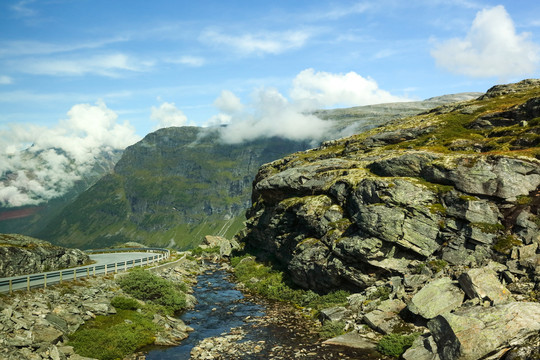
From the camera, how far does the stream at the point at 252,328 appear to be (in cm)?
3034

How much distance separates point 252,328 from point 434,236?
22.4 m

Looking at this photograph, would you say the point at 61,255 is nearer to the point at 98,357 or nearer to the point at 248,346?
the point at 98,357

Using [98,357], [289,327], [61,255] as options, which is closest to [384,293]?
[289,327]

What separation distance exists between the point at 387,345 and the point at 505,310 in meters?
8.92

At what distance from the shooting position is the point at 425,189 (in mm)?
44250

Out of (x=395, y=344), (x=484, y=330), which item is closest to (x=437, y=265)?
(x=395, y=344)

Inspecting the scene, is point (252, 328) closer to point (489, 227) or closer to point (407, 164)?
point (489, 227)

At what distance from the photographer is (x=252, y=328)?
38.4 meters

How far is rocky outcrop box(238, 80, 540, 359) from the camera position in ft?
90.4

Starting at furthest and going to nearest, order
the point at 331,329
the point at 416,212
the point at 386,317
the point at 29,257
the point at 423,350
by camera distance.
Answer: the point at 29,257, the point at 416,212, the point at 331,329, the point at 386,317, the point at 423,350

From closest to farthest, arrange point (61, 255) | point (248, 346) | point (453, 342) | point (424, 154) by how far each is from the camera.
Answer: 1. point (453, 342)
2. point (248, 346)
3. point (424, 154)
4. point (61, 255)

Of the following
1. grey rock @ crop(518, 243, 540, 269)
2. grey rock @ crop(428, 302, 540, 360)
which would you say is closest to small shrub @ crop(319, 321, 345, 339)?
grey rock @ crop(428, 302, 540, 360)

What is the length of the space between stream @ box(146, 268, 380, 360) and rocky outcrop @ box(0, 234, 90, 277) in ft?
73.6

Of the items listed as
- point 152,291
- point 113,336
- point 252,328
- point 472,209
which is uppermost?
point 472,209
